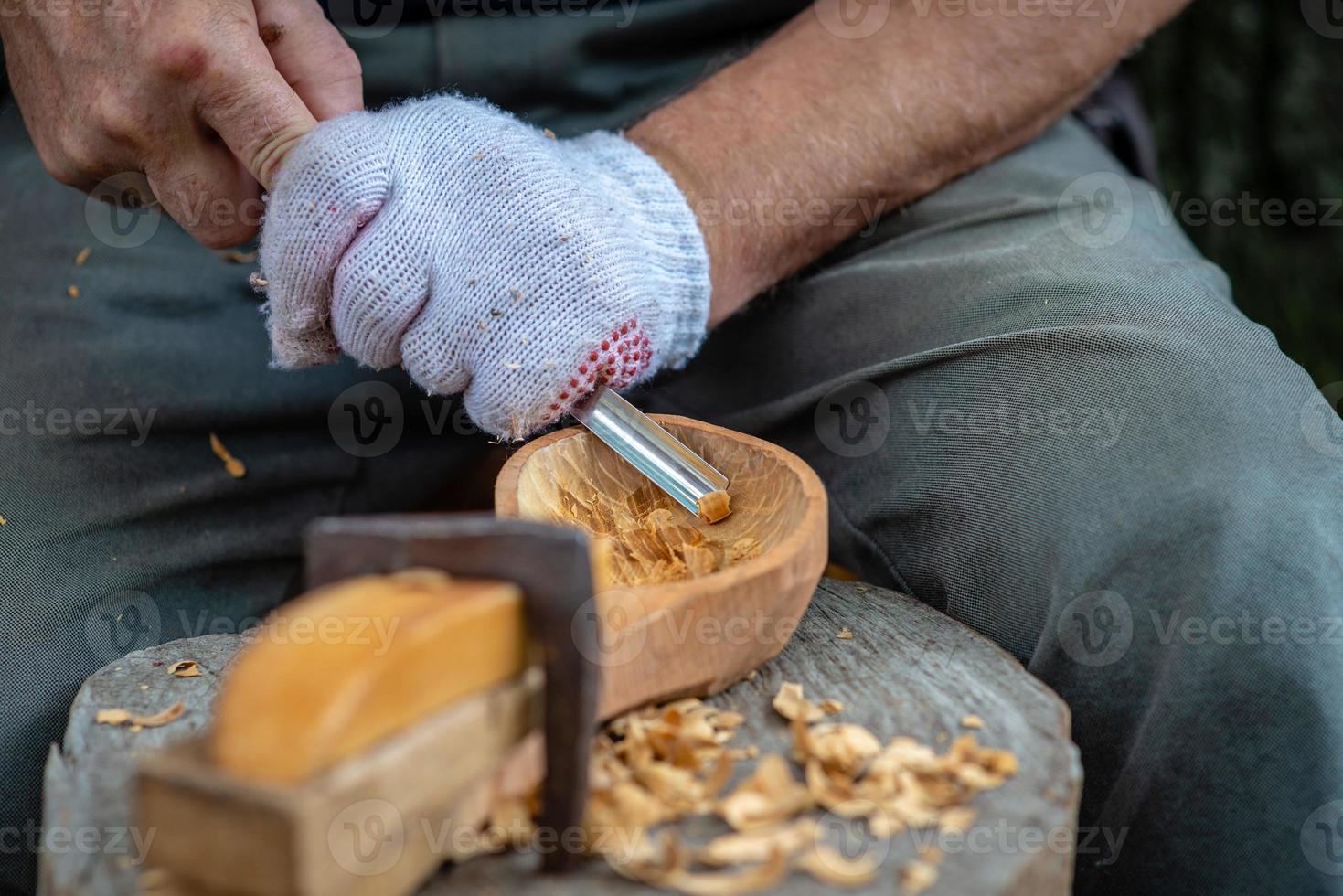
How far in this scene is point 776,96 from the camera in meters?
1.28

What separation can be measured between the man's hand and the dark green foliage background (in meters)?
2.15

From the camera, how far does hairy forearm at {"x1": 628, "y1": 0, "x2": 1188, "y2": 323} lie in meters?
1.22

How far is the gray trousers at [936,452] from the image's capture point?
875 millimetres

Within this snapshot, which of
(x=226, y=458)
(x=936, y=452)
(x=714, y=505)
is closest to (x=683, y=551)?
(x=714, y=505)

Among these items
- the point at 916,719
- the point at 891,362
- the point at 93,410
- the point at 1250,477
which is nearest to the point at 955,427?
the point at 891,362

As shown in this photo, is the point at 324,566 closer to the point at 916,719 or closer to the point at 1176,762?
the point at 916,719

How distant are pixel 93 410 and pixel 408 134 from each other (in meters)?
0.56

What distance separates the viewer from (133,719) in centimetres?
81

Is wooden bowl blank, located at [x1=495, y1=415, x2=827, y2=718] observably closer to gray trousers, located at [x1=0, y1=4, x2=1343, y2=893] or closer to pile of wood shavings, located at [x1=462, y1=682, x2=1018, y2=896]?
pile of wood shavings, located at [x1=462, y1=682, x2=1018, y2=896]

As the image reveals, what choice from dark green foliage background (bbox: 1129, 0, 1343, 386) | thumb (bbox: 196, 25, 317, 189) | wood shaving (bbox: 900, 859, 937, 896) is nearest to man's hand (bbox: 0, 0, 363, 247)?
thumb (bbox: 196, 25, 317, 189)

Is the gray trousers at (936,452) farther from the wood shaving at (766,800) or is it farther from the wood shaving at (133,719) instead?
the wood shaving at (133,719)

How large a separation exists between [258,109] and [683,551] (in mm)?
524

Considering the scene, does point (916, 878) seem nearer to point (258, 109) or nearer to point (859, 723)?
point (859, 723)

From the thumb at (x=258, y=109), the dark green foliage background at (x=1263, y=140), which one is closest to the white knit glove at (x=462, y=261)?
the thumb at (x=258, y=109)
